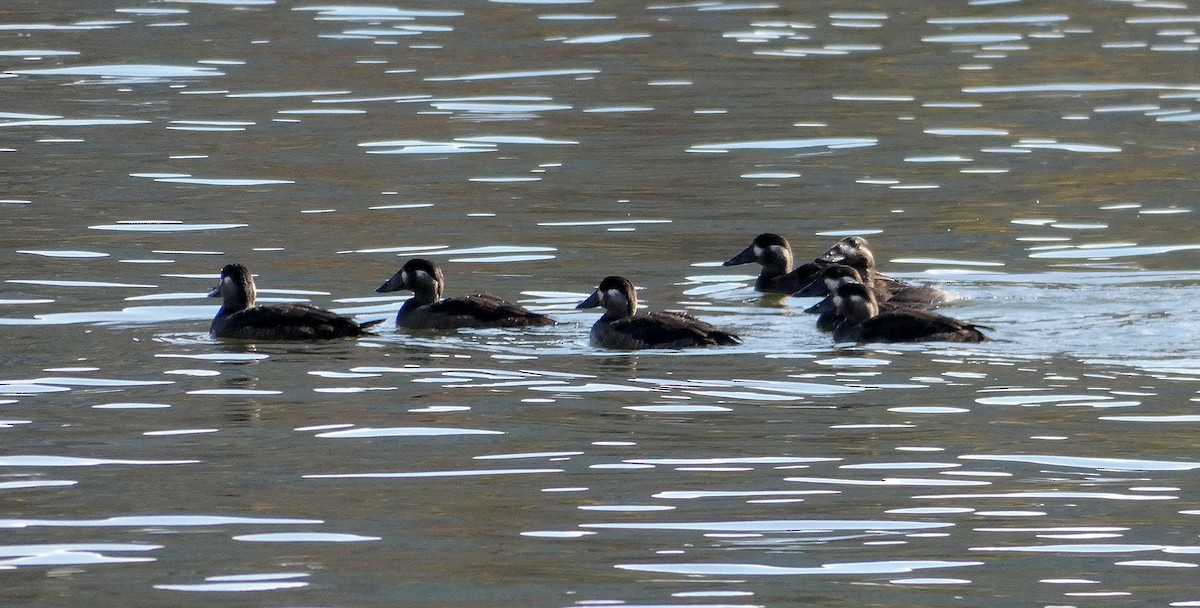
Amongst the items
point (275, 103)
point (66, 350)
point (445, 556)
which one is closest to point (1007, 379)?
point (445, 556)

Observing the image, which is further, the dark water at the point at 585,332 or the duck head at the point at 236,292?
the duck head at the point at 236,292

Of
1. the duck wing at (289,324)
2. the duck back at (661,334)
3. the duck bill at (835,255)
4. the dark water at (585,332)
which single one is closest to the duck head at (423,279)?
the dark water at (585,332)

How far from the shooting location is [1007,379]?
11.4m

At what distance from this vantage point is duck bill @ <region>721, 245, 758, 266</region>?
1588cm

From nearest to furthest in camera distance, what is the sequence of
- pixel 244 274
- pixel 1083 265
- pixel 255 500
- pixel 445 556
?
pixel 445 556 < pixel 255 500 < pixel 244 274 < pixel 1083 265

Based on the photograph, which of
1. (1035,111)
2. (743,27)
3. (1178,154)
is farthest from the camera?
(743,27)

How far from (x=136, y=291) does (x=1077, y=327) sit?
5957 millimetres

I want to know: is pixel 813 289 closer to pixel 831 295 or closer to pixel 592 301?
pixel 831 295

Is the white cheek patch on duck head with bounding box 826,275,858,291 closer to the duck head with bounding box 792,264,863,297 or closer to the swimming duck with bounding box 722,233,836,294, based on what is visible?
the duck head with bounding box 792,264,863,297

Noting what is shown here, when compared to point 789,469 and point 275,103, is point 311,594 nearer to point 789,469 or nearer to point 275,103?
point 789,469

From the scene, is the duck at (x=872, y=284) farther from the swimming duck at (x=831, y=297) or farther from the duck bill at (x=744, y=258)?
the duck bill at (x=744, y=258)

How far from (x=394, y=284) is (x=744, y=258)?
279cm

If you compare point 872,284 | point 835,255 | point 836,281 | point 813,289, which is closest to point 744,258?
point 835,255

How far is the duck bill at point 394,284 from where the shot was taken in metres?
14.3
